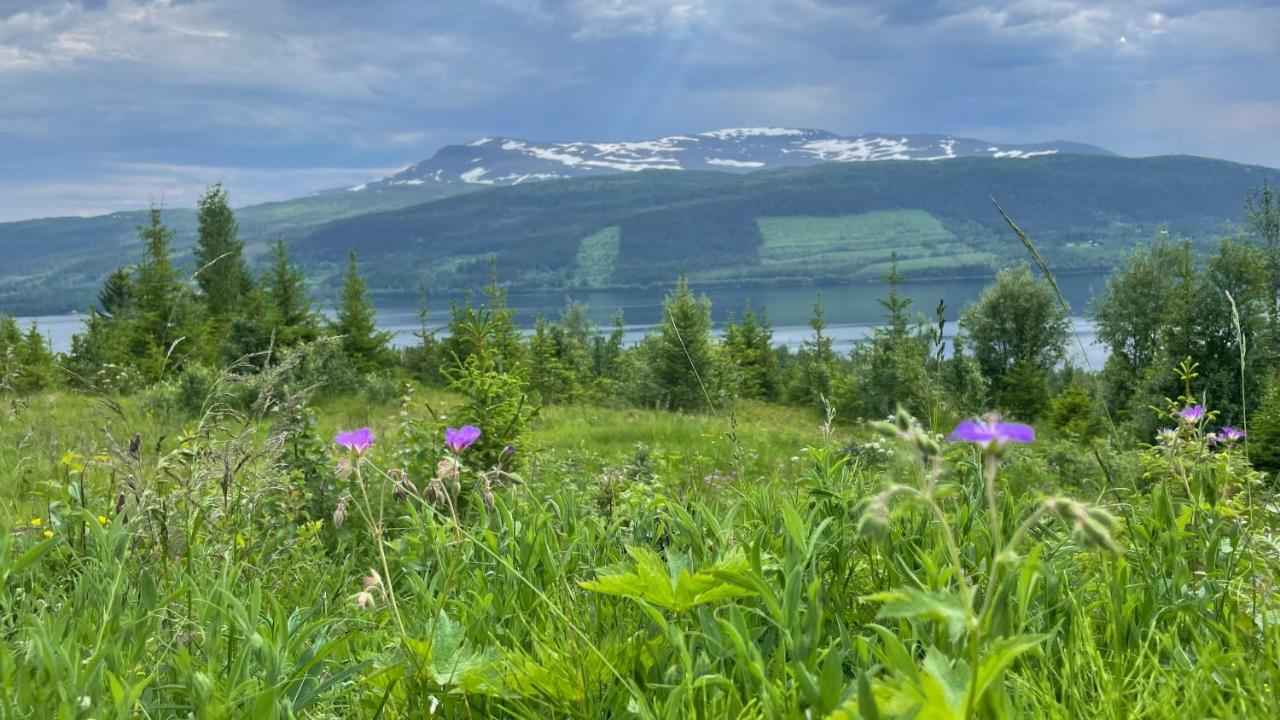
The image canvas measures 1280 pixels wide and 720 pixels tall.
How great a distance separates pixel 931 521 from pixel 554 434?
15241mm

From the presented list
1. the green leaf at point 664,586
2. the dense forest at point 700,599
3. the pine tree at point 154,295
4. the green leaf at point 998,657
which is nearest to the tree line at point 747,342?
the pine tree at point 154,295

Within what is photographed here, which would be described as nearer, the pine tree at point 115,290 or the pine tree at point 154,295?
the pine tree at point 154,295

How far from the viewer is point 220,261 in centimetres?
5134

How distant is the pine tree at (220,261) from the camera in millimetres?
46906

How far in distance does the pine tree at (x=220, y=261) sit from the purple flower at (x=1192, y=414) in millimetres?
46538

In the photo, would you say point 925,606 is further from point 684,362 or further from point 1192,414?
point 684,362

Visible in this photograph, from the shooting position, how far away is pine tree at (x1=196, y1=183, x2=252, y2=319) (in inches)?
1847

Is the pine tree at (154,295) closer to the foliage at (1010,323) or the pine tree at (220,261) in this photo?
the pine tree at (220,261)

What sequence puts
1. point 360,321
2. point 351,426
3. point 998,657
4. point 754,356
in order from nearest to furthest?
point 998,657, point 351,426, point 360,321, point 754,356

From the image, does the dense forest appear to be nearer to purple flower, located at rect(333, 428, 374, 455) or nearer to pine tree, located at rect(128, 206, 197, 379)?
purple flower, located at rect(333, 428, 374, 455)

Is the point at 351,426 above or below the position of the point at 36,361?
above

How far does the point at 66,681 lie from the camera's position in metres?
1.71

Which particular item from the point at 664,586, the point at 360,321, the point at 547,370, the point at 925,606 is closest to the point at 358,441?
the point at 664,586

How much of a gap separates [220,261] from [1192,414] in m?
55.6
